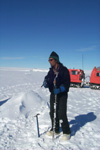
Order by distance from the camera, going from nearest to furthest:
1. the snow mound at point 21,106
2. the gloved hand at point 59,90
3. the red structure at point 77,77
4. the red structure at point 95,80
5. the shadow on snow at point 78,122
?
the gloved hand at point 59,90, the shadow on snow at point 78,122, the snow mound at point 21,106, the red structure at point 95,80, the red structure at point 77,77

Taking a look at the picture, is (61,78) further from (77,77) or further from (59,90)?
(77,77)

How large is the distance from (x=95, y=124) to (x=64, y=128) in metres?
1.42

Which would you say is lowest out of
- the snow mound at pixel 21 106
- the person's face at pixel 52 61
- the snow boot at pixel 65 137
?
the snow boot at pixel 65 137

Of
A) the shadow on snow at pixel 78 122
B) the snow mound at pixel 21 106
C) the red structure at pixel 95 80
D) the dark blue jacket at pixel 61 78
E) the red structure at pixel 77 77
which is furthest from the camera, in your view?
the red structure at pixel 77 77

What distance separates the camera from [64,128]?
3.23 m

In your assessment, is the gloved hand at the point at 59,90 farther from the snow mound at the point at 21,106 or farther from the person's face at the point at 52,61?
the snow mound at the point at 21,106

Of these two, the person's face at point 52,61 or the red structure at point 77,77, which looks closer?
the person's face at point 52,61

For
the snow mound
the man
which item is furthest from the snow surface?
the man

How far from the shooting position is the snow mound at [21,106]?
4750 millimetres

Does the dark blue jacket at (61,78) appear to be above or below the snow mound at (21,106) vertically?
above

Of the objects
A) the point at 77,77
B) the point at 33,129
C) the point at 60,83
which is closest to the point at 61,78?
the point at 60,83

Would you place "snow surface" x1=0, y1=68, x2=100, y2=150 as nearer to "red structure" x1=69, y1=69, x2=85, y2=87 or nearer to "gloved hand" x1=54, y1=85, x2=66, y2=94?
"gloved hand" x1=54, y1=85, x2=66, y2=94

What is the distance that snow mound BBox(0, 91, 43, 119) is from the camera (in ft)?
15.6

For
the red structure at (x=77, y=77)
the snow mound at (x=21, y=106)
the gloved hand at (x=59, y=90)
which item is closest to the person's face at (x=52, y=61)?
the gloved hand at (x=59, y=90)
